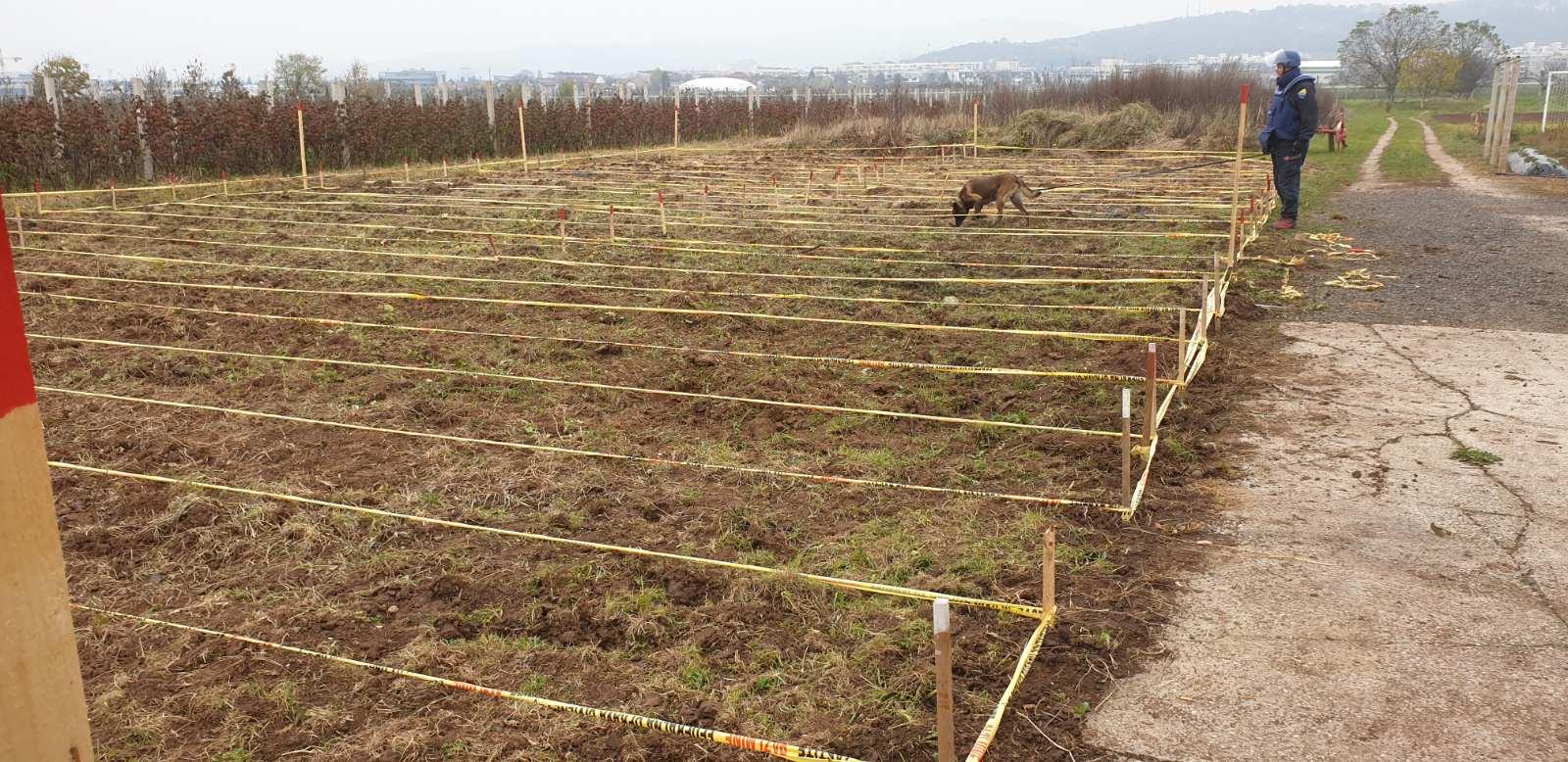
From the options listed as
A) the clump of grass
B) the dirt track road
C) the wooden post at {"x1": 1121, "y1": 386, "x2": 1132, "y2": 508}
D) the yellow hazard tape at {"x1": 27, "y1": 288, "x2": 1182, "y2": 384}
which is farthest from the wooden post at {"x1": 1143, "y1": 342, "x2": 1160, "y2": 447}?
the clump of grass

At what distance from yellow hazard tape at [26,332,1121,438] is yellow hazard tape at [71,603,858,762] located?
2410mm

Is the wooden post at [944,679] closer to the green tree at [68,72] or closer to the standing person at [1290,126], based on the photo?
the standing person at [1290,126]

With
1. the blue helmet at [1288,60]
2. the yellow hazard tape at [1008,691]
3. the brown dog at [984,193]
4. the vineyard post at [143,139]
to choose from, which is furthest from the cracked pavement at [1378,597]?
the vineyard post at [143,139]

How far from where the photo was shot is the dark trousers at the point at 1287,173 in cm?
1033

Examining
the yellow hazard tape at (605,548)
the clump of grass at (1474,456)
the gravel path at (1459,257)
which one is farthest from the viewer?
the gravel path at (1459,257)

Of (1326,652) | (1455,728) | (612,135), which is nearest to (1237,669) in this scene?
(1326,652)

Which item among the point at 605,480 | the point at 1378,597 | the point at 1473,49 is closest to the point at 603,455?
the point at 605,480

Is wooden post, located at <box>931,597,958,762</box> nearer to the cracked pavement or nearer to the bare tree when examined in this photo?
the cracked pavement

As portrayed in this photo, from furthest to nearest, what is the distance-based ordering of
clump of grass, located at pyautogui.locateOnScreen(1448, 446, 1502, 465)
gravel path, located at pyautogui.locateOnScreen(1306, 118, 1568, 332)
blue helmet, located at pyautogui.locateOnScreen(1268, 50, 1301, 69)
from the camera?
blue helmet, located at pyautogui.locateOnScreen(1268, 50, 1301, 69)
gravel path, located at pyautogui.locateOnScreen(1306, 118, 1568, 332)
clump of grass, located at pyautogui.locateOnScreen(1448, 446, 1502, 465)

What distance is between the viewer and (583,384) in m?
5.48

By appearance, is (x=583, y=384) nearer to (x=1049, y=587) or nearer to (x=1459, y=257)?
(x=1049, y=587)

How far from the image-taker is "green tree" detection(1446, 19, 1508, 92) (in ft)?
168

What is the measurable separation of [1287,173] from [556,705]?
394 inches

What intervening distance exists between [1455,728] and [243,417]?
198 inches
